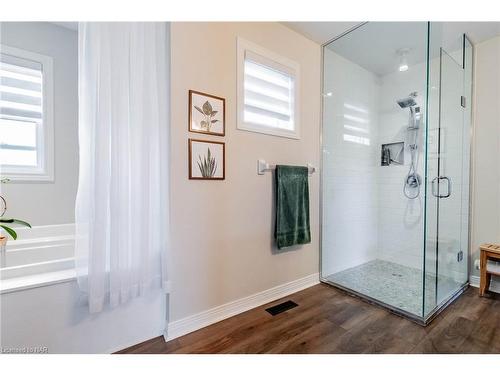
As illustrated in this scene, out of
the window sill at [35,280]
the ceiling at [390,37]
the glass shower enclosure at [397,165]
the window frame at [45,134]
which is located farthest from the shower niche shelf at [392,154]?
the window frame at [45,134]

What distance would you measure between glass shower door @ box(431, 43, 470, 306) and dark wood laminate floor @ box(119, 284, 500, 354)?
0.29 meters

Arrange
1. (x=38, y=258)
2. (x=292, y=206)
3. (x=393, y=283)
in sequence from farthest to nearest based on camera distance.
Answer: (x=393, y=283)
(x=292, y=206)
(x=38, y=258)

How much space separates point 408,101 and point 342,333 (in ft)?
8.33

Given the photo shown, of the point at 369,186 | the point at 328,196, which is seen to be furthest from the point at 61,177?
the point at 369,186

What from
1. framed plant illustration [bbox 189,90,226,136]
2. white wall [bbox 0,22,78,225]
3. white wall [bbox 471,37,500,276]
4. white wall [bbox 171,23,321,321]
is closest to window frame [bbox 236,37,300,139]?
white wall [bbox 171,23,321,321]

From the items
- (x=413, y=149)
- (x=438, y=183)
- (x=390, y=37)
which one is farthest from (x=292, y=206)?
(x=390, y=37)

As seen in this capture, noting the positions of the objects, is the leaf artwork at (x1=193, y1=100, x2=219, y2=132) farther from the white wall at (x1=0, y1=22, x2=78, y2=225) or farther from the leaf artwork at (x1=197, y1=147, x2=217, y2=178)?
the white wall at (x1=0, y1=22, x2=78, y2=225)

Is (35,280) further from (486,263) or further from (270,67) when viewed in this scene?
(486,263)

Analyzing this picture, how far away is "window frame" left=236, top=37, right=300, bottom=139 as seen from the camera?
1.96 m

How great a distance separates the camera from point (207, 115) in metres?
1.79

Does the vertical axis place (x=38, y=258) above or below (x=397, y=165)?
below

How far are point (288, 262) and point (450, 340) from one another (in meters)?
1.26

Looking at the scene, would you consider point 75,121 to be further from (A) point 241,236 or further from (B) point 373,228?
(B) point 373,228
